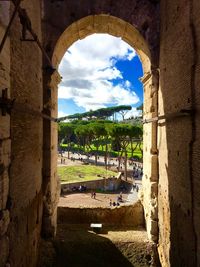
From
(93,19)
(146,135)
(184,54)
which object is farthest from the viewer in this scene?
(146,135)

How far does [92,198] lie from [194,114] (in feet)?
48.0

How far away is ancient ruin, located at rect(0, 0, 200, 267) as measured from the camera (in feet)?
16.3

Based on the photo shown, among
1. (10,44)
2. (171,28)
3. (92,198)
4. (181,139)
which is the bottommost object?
(92,198)

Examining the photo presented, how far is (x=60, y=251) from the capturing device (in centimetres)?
796

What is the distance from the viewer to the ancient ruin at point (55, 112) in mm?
4965

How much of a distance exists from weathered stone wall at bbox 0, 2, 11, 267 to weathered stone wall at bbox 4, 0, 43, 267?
0.26m

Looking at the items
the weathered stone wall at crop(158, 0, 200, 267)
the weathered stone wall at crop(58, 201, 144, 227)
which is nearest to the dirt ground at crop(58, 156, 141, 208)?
the weathered stone wall at crop(58, 201, 144, 227)

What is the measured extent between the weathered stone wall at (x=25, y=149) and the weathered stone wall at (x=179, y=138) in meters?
3.04

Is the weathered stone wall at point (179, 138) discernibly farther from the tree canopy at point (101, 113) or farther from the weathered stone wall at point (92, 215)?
the tree canopy at point (101, 113)

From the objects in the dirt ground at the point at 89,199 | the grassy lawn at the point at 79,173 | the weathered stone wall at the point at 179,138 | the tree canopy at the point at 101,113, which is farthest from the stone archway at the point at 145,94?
the tree canopy at the point at 101,113

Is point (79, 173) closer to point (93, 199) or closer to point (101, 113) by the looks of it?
point (93, 199)

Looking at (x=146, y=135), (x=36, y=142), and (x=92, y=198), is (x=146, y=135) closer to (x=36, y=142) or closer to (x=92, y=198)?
(x=36, y=142)

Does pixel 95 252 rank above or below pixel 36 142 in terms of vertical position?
below

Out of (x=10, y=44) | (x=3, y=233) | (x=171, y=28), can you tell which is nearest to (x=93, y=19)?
(x=171, y=28)
